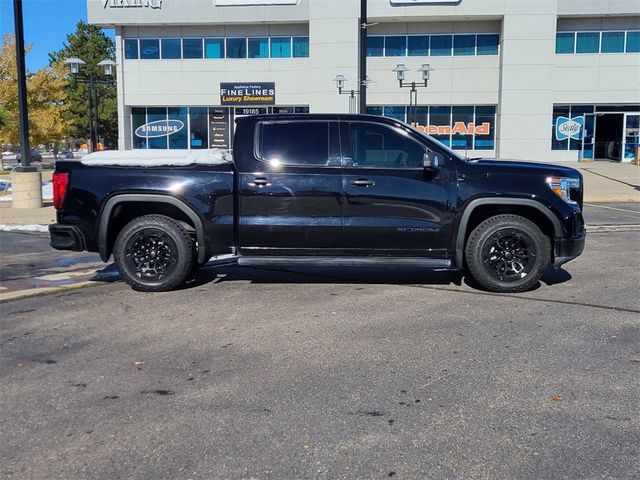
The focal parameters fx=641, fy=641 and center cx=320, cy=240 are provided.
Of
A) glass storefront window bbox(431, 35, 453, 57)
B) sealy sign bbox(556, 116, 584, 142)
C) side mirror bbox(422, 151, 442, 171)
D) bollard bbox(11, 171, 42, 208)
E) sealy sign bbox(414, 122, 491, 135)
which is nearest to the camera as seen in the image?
side mirror bbox(422, 151, 442, 171)

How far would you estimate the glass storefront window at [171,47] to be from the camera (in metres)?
36.5

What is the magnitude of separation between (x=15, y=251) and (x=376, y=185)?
20.8ft

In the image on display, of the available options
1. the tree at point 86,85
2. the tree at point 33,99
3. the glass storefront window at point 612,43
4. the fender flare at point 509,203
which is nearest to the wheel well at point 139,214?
the fender flare at point 509,203

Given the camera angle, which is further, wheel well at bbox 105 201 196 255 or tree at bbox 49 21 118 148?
tree at bbox 49 21 118 148

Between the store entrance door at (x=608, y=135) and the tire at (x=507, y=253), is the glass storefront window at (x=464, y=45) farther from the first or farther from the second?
the tire at (x=507, y=253)

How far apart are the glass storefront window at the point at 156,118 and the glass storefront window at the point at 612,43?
24.5 meters

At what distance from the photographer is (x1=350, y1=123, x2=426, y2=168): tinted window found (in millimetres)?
6812

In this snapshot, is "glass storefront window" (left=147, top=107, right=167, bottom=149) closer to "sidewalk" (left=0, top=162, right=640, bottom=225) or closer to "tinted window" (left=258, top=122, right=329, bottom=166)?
"sidewalk" (left=0, top=162, right=640, bottom=225)

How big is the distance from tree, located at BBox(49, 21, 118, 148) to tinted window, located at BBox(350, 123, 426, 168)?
5460cm

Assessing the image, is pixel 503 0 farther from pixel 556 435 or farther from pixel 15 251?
pixel 556 435

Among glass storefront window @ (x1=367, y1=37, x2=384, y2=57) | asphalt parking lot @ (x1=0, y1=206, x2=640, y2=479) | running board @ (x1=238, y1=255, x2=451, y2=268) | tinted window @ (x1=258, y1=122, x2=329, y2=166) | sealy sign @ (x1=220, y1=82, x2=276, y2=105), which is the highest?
glass storefront window @ (x1=367, y1=37, x2=384, y2=57)

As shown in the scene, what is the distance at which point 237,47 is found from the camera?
118ft

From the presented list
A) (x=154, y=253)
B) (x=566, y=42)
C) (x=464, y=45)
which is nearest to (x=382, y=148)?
(x=154, y=253)

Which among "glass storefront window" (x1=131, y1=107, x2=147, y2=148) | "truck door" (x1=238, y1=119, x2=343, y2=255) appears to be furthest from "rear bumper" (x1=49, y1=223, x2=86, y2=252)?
"glass storefront window" (x1=131, y1=107, x2=147, y2=148)
